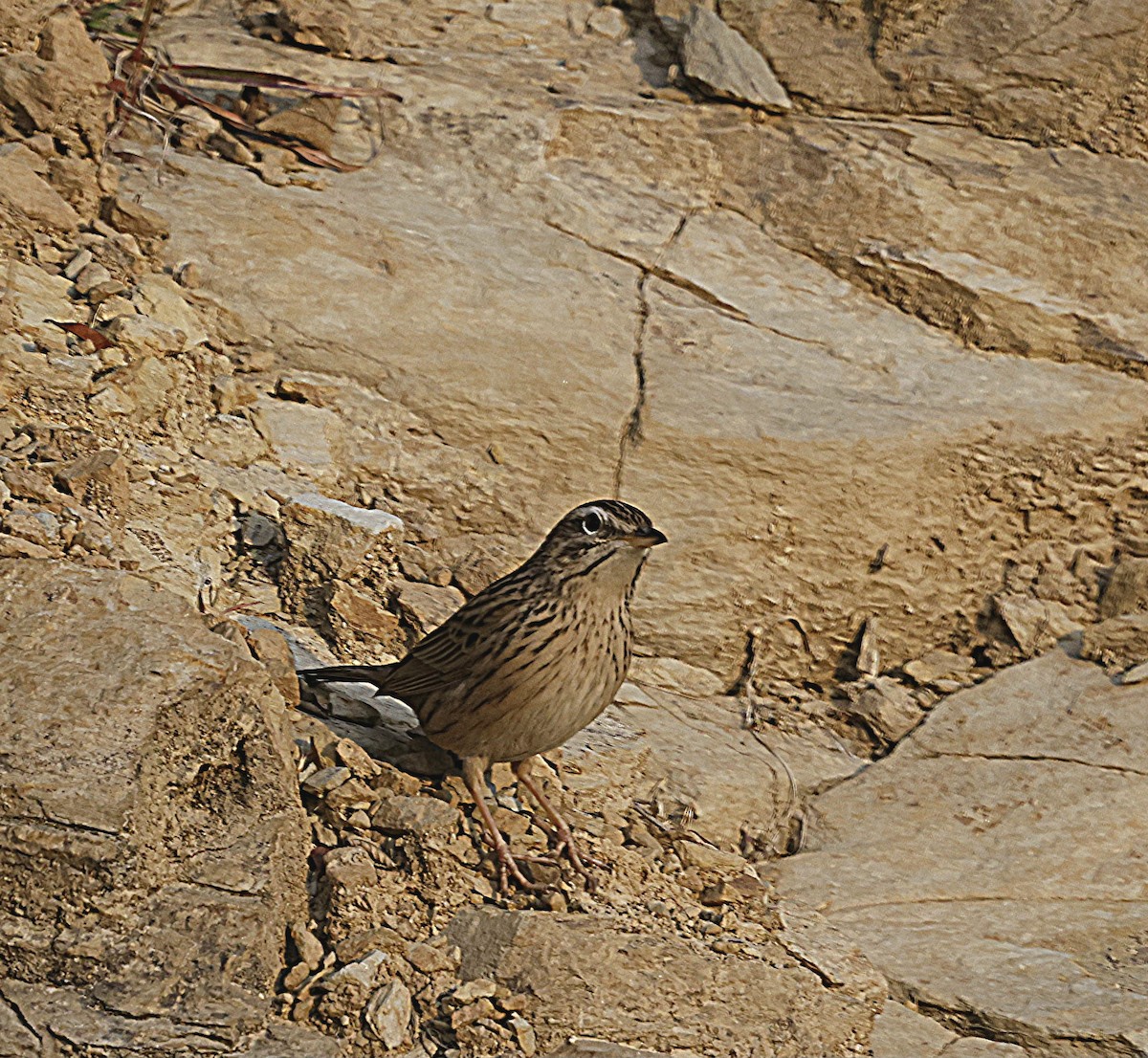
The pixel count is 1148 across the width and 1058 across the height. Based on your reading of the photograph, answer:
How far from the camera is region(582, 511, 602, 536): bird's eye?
15.7 ft

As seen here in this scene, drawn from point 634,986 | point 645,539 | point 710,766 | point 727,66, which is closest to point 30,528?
point 645,539

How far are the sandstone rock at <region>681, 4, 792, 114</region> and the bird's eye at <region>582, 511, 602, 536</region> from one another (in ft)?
13.5

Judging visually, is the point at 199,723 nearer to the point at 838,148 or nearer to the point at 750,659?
the point at 750,659

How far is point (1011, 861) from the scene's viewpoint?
5598 mm

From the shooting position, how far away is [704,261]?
7559 millimetres

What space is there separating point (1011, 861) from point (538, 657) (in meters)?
2.19

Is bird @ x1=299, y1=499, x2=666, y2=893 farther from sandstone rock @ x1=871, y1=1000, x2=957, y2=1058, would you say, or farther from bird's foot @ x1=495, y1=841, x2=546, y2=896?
sandstone rock @ x1=871, y1=1000, x2=957, y2=1058

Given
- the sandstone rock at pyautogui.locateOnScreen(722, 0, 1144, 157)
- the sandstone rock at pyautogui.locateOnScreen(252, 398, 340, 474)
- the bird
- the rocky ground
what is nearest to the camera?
the rocky ground

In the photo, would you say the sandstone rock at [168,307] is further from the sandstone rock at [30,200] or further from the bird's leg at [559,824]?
the bird's leg at [559,824]

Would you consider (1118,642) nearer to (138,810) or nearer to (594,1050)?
(594,1050)

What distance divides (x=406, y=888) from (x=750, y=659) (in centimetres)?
289

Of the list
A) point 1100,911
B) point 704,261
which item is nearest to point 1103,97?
point 704,261

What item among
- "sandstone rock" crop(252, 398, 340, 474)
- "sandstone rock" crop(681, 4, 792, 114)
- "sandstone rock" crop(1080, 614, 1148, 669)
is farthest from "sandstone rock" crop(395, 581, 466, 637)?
"sandstone rock" crop(681, 4, 792, 114)

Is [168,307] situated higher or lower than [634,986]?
higher
